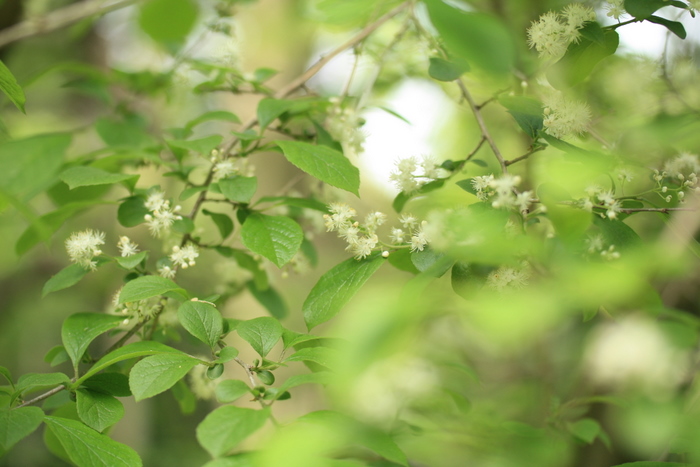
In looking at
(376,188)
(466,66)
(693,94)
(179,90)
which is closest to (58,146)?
(179,90)

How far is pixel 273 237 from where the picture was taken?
2.87 feet

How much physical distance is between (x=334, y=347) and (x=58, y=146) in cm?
72

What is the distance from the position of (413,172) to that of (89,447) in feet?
2.15

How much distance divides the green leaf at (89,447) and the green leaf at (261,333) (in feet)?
0.71

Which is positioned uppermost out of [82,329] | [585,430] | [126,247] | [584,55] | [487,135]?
[584,55]

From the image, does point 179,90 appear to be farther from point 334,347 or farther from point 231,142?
point 334,347

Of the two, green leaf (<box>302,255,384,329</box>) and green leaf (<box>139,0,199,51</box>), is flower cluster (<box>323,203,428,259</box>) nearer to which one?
green leaf (<box>302,255,384,329</box>)

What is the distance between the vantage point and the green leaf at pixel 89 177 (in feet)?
2.86

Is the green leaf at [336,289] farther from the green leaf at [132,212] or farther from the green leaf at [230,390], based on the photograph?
the green leaf at [132,212]

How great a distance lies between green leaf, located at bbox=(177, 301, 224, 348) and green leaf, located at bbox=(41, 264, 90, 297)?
0.26 m

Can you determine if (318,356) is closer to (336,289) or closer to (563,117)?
(336,289)

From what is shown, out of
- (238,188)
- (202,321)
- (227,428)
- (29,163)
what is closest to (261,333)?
(202,321)

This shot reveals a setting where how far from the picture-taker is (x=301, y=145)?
3.03 feet

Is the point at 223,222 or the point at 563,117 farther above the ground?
the point at 563,117
